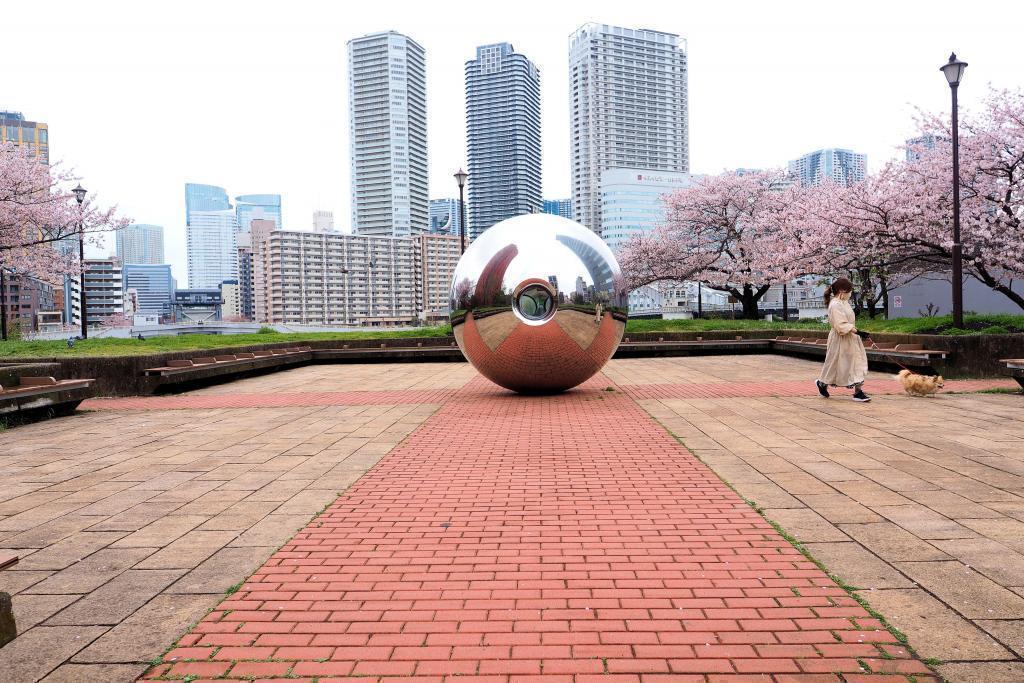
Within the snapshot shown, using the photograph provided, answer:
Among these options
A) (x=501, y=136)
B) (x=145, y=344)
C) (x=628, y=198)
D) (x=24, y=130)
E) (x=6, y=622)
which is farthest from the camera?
(x=24, y=130)

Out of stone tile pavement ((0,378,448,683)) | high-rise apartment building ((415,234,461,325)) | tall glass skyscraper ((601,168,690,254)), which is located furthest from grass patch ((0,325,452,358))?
high-rise apartment building ((415,234,461,325))

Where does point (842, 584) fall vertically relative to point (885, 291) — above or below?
below

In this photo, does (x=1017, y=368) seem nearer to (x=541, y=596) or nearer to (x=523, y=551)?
(x=523, y=551)

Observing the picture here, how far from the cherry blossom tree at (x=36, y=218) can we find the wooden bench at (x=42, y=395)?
57.0 ft

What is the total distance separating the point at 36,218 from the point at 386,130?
6745 inches

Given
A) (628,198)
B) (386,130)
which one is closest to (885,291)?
(628,198)

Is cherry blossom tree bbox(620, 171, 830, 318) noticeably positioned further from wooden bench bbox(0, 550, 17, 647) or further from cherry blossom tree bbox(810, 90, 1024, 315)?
wooden bench bbox(0, 550, 17, 647)

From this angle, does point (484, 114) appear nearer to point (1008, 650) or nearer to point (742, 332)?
point (742, 332)

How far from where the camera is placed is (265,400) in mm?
13336

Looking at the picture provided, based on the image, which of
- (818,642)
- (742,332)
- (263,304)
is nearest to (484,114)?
(263,304)

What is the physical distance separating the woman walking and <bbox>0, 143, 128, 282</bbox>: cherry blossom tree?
26.7 m

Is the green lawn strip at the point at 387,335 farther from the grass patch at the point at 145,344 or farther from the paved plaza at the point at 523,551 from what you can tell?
the paved plaza at the point at 523,551

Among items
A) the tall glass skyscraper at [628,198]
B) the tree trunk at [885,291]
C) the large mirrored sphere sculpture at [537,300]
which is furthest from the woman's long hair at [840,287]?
the tall glass skyscraper at [628,198]

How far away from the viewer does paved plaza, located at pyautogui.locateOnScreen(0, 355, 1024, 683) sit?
319 centimetres
